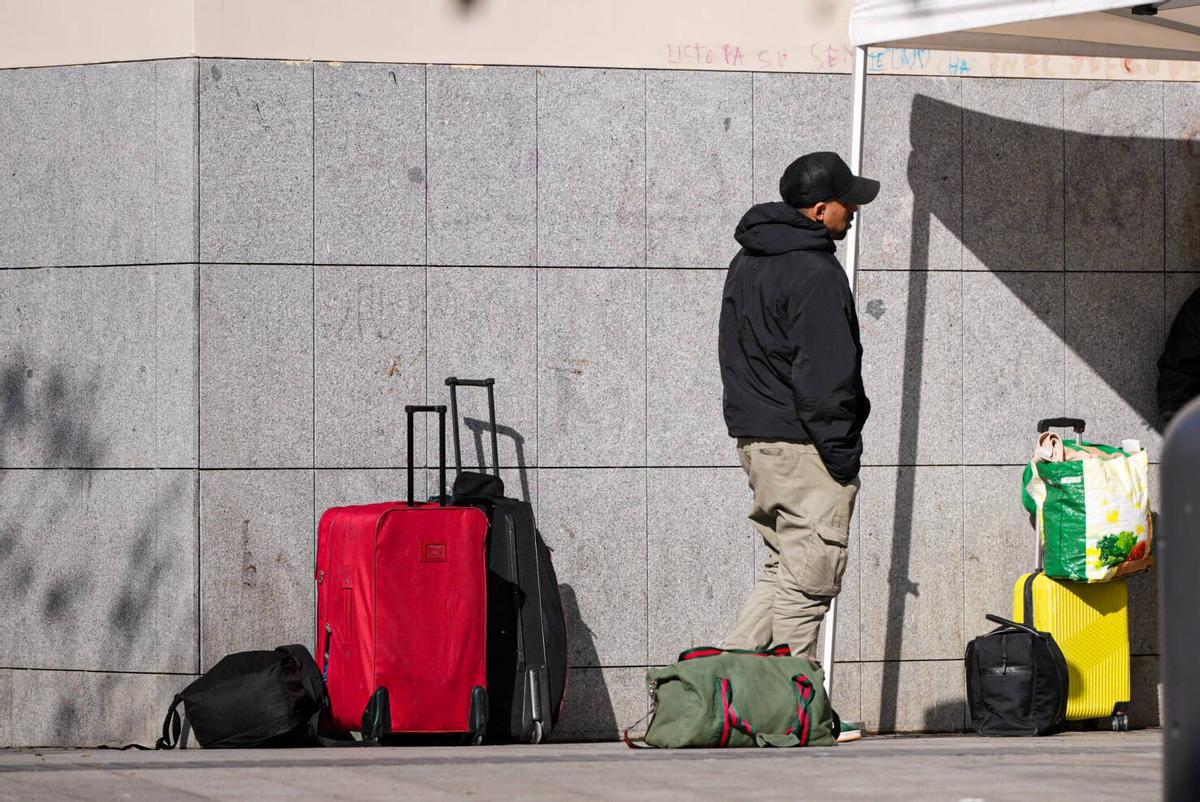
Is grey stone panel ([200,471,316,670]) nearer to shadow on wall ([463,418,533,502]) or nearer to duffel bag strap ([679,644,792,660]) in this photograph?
shadow on wall ([463,418,533,502])

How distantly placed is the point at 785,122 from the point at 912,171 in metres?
0.61

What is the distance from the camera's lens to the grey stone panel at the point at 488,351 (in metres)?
6.95

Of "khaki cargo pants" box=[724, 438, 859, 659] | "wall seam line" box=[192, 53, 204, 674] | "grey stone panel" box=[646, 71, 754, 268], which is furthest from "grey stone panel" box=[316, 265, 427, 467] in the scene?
"khaki cargo pants" box=[724, 438, 859, 659]

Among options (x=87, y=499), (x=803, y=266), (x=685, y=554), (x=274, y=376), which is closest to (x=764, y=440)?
(x=803, y=266)

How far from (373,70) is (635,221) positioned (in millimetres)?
1261

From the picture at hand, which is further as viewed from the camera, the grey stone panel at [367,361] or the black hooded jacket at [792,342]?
the grey stone panel at [367,361]

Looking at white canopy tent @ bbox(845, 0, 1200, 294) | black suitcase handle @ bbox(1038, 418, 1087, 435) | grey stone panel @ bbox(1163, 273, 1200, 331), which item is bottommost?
black suitcase handle @ bbox(1038, 418, 1087, 435)

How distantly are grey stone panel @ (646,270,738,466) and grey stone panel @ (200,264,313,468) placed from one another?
144cm

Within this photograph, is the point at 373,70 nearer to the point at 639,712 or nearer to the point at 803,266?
the point at 803,266

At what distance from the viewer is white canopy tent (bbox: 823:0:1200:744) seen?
6.11m

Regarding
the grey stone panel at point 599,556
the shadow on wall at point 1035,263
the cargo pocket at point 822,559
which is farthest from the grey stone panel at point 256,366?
the shadow on wall at point 1035,263

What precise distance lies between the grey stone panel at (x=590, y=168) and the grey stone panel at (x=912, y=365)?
1082 mm

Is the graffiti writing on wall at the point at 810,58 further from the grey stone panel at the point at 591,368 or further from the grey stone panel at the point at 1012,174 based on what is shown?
the grey stone panel at the point at 591,368

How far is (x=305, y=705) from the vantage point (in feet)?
20.6
